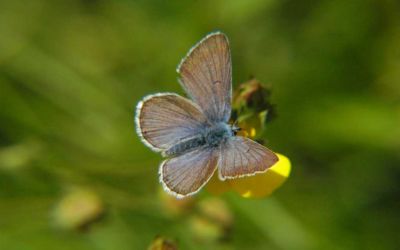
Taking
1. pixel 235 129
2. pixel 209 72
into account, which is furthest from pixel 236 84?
pixel 209 72

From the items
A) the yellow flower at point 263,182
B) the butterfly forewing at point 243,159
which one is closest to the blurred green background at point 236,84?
the yellow flower at point 263,182

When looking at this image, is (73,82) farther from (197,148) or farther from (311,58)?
(197,148)

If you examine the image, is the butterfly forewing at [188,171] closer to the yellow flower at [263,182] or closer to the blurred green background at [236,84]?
the yellow flower at [263,182]

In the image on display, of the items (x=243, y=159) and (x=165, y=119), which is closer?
(x=243, y=159)

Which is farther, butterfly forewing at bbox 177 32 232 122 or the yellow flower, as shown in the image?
the yellow flower

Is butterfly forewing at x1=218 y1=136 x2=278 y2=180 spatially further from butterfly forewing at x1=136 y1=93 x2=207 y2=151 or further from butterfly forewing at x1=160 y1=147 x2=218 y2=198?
butterfly forewing at x1=136 y1=93 x2=207 y2=151

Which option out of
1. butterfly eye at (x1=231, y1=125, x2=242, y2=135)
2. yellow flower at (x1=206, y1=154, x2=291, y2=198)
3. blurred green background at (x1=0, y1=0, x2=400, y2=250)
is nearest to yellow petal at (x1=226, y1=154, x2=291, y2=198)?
yellow flower at (x1=206, y1=154, x2=291, y2=198)

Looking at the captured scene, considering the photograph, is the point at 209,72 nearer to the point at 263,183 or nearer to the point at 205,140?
the point at 205,140
